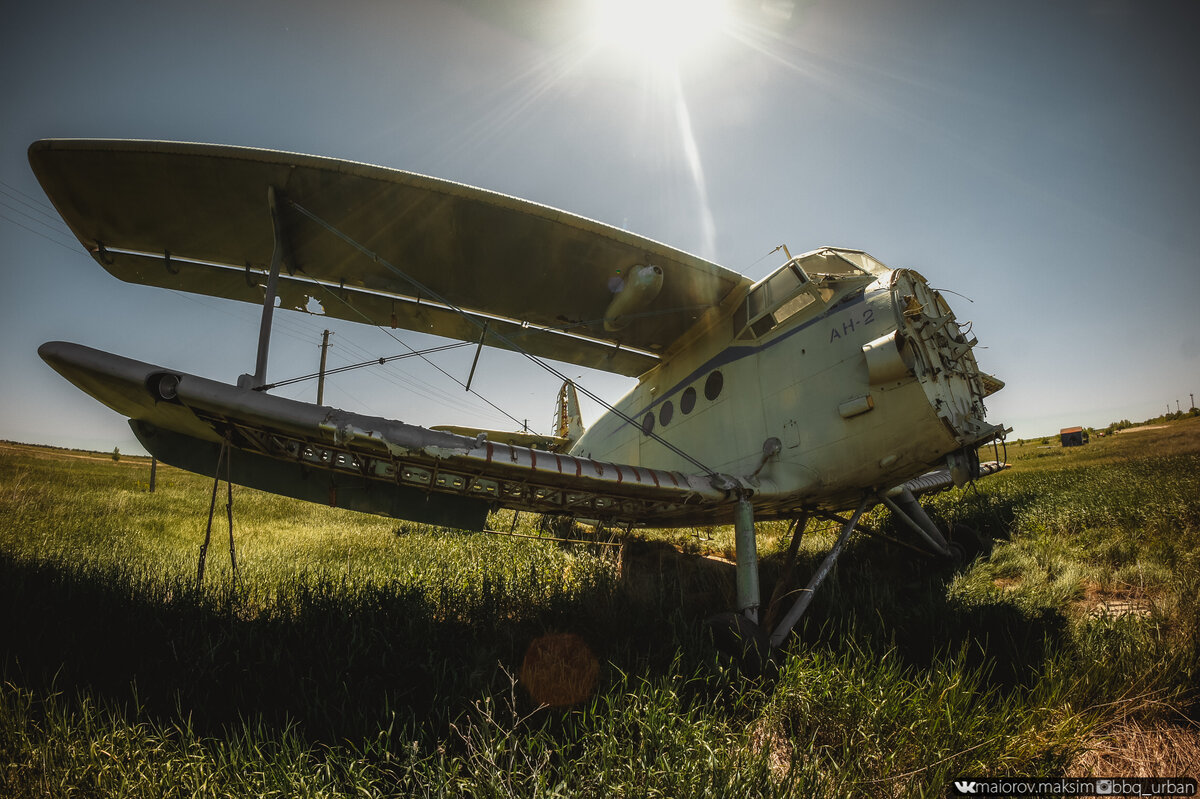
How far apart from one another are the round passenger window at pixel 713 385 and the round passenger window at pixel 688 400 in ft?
0.74

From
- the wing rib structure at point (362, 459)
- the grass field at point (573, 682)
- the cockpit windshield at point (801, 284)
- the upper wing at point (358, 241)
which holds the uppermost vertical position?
the upper wing at point (358, 241)

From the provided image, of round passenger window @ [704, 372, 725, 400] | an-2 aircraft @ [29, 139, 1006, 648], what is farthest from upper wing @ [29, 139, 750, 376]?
round passenger window @ [704, 372, 725, 400]

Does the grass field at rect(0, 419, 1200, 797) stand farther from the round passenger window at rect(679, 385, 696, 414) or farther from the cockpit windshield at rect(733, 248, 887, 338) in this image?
the cockpit windshield at rect(733, 248, 887, 338)

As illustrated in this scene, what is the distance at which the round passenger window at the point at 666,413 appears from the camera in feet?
18.9

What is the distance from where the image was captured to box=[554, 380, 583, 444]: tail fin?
11.8m

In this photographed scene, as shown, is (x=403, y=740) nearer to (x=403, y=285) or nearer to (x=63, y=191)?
(x=403, y=285)

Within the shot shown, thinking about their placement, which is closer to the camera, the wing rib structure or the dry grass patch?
the dry grass patch

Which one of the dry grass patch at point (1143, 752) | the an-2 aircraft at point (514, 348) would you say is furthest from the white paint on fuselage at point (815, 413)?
the dry grass patch at point (1143, 752)

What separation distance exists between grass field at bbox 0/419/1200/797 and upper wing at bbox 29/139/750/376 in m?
2.67

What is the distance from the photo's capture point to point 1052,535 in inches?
245

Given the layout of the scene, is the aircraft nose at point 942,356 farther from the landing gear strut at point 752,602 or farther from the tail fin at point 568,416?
the tail fin at point 568,416

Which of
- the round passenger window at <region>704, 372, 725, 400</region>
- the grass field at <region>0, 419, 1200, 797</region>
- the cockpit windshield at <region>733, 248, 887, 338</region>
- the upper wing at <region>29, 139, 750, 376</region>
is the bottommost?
the grass field at <region>0, 419, 1200, 797</region>

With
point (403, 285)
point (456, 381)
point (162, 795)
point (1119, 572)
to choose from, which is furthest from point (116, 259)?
point (1119, 572)

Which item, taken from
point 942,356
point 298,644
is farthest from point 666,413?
point 298,644
